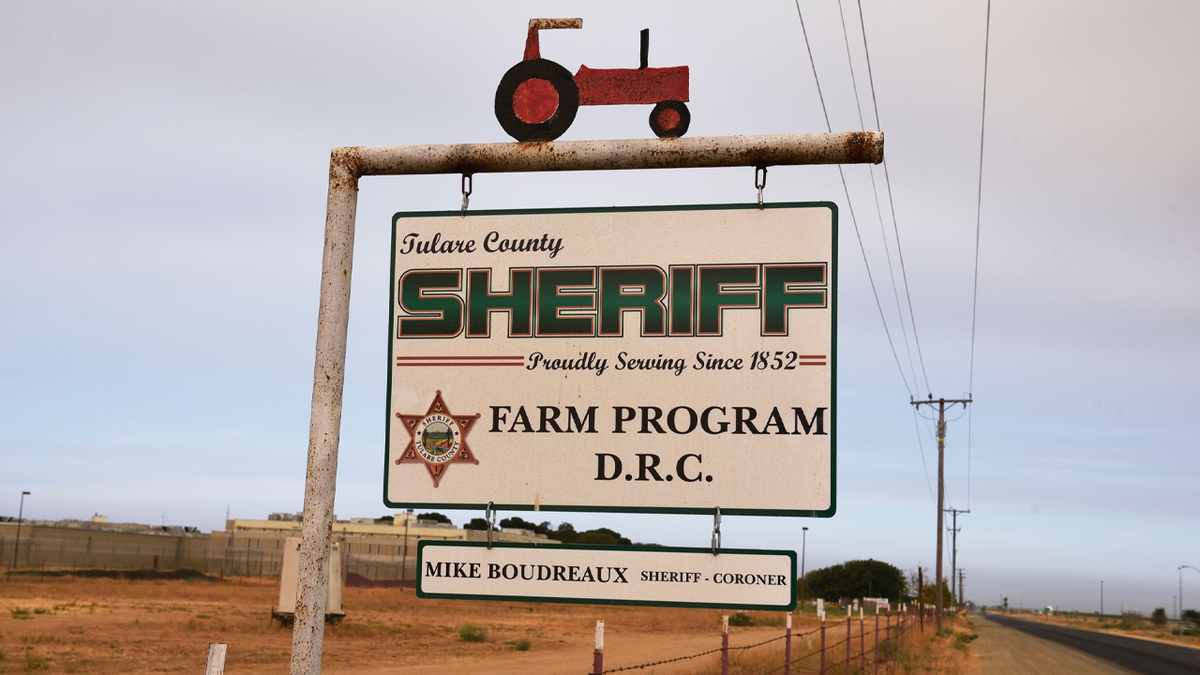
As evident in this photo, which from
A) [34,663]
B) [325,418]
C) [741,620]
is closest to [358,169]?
[325,418]

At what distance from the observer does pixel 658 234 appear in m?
5.09

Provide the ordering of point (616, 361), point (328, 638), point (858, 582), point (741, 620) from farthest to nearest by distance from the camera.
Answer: point (858, 582) → point (741, 620) → point (328, 638) → point (616, 361)

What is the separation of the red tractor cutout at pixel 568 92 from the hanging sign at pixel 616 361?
18.6 inches

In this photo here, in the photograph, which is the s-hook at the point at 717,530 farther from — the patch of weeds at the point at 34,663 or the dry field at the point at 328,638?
the patch of weeds at the point at 34,663

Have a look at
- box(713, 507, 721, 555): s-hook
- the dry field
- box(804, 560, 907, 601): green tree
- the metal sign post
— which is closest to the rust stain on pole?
the metal sign post

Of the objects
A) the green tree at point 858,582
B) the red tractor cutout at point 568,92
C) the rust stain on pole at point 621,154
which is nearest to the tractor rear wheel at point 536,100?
the red tractor cutout at point 568,92

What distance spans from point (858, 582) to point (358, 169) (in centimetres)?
15597

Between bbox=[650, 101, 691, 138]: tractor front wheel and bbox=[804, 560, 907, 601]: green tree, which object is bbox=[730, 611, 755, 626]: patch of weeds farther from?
bbox=[804, 560, 907, 601]: green tree

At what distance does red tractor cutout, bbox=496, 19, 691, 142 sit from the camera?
518 cm

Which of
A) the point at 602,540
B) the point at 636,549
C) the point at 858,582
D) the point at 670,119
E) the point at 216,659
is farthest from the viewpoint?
the point at 858,582

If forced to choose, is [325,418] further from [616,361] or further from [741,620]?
[741,620]

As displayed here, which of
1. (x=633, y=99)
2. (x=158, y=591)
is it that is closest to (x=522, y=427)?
(x=633, y=99)

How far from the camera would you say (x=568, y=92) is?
5.26m

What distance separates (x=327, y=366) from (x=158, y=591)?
2700 inches
